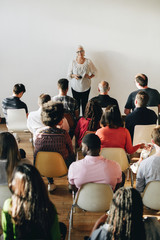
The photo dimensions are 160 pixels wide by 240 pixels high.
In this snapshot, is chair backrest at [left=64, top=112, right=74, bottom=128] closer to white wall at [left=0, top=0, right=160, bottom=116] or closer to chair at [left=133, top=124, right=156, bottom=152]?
chair at [left=133, top=124, right=156, bottom=152]

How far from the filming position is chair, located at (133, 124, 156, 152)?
11.9 ft

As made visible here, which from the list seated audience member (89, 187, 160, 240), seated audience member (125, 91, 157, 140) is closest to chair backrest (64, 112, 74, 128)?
seated audience member (125, 91, 157, 140)

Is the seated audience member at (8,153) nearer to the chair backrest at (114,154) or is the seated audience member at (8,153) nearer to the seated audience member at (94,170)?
the seated audience member at (94,170)

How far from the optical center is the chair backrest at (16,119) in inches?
178

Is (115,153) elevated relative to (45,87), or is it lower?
lower

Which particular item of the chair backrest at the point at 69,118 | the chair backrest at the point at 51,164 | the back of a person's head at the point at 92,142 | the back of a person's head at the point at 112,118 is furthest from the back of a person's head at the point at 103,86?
the back of a person's head at the point at 92,142

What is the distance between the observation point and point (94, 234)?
5.78 feet

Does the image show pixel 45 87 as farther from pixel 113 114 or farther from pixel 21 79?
pixel 113 114

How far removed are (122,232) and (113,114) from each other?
1754 millimetres

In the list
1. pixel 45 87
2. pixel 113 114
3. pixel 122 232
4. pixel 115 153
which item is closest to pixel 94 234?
pixel 122 232

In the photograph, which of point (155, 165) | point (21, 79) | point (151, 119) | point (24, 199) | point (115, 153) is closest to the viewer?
point (24, 199)

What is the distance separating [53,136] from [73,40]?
12.2 feet

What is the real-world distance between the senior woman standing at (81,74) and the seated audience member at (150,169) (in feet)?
11.5

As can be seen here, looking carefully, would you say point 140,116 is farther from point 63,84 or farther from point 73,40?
point 73,40
